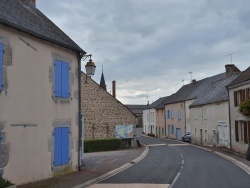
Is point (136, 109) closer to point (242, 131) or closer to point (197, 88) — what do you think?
point (197, 88)

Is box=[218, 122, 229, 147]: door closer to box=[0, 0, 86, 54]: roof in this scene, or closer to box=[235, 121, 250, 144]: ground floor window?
box=[235, 121, 250, 144]: ground floor window

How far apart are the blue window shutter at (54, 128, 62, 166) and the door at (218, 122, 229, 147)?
1923 cm

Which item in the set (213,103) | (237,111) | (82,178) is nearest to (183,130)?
(213,103)

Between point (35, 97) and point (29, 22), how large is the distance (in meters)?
2.89

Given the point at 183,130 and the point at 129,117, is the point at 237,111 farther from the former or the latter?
the point at 183,130

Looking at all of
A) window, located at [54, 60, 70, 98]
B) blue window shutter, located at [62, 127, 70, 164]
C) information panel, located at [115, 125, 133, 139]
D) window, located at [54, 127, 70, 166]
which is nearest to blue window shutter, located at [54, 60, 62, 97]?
window, located at [54, 60, 70, 98]

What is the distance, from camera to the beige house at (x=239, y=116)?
24.1 metres

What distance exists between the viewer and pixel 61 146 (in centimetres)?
1402

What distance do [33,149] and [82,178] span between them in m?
2.37

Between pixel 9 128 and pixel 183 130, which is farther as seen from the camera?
pixel 183 130

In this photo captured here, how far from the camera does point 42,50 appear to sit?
1297cm

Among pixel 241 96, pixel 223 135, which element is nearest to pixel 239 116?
pixel 241 96

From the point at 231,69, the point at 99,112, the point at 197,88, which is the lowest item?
the point at 99,112

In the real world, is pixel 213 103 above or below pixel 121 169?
above
